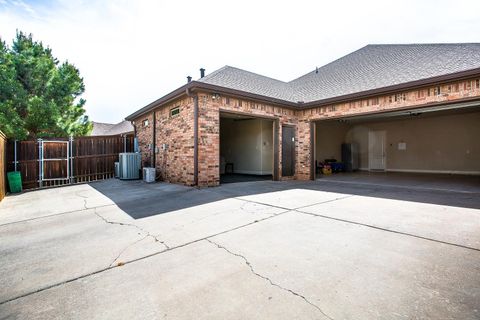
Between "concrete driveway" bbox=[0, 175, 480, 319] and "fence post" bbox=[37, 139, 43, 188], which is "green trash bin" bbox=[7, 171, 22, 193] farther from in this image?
"concrete driveway" bbox=[0, 175, 480, 319]

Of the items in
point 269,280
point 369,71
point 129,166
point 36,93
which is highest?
point 369,71

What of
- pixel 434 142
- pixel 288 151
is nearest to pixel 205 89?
pixel 288 151

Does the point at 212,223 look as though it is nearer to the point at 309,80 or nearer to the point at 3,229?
the point at 3,229

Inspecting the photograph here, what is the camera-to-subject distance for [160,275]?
7.02ft

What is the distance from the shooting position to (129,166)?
983 cm

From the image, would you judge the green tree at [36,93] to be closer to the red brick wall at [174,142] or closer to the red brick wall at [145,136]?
the red brick wall at [145,136]

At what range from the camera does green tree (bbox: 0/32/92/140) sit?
10.8 m

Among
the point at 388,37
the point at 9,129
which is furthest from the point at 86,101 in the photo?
the point at 388,37

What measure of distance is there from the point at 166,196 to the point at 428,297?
556 centimetres

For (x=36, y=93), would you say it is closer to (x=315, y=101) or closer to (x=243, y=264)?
(x=315, y=101)

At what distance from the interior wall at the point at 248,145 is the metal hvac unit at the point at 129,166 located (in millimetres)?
5526

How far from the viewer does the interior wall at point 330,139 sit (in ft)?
46.4

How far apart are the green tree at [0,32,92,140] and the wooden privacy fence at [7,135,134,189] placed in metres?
3.43

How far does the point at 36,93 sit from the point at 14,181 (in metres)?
7.35
